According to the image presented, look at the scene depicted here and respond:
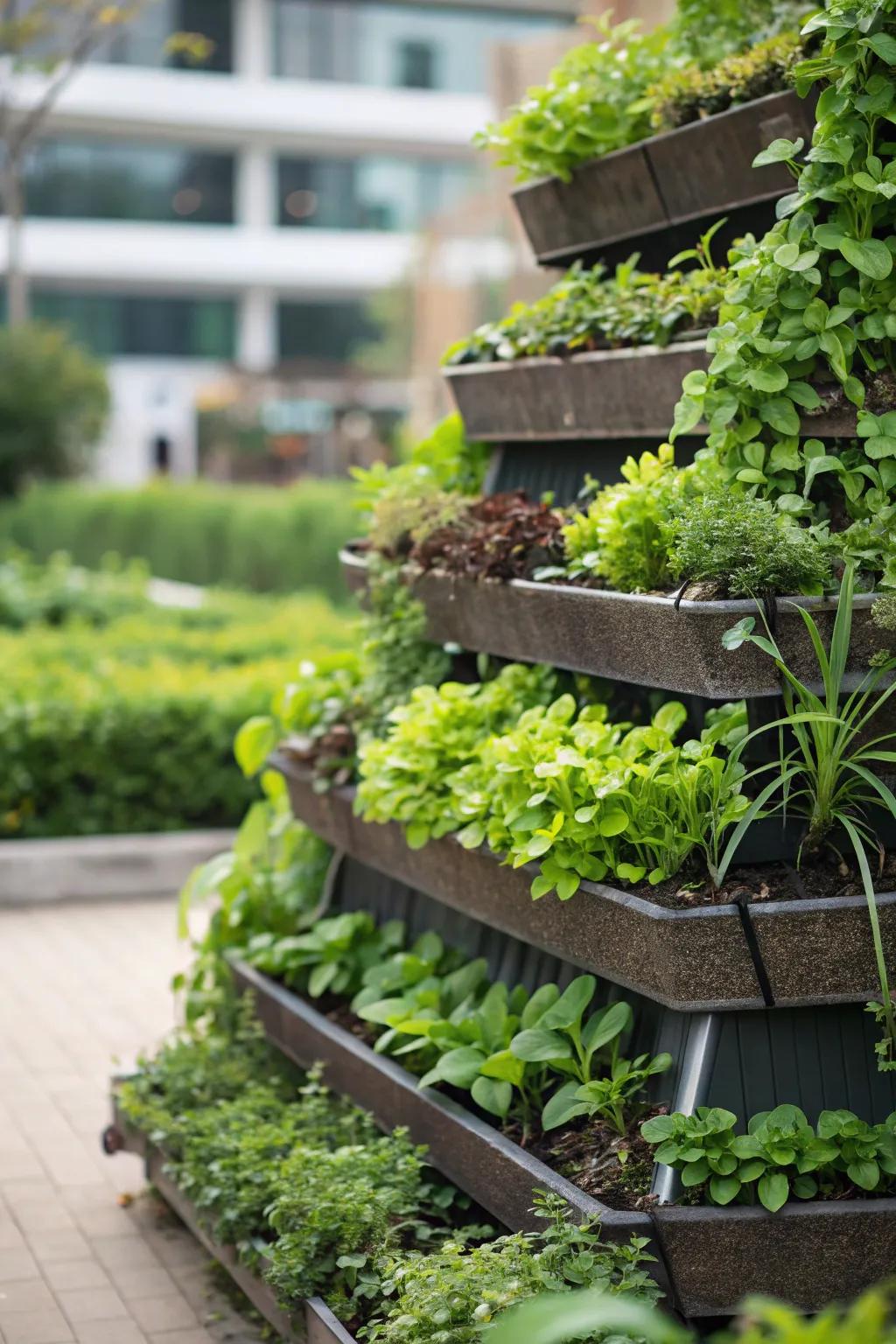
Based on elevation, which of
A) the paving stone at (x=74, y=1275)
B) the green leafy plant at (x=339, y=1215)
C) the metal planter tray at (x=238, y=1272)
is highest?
the green leafy plant at (x=339, y=1215)

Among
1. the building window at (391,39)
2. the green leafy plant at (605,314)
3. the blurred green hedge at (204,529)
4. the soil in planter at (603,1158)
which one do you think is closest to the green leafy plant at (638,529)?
the green leafy plant at (605,314)

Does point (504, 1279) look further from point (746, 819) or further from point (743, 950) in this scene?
point (746, 819)

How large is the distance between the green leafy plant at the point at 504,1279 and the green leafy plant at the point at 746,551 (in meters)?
1.24

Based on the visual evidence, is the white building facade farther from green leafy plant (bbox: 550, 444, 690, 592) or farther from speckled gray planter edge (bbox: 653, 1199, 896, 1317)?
speckled gray planter edge (bbox: 653, 1199, 896, 1317)

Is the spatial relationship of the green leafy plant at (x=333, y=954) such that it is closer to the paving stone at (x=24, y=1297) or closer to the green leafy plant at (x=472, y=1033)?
the green leafy plant at (x=472, y=1033)

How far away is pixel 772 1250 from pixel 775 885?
2.22 ft

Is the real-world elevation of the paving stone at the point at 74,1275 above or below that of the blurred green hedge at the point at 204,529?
below

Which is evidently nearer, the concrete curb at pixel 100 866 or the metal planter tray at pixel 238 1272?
the metal planter tray at pixel 238 1272

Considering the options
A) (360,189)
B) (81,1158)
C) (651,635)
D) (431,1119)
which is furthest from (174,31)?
(651,635)

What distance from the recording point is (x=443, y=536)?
456 cm

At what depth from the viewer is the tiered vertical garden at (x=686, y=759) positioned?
126 inches

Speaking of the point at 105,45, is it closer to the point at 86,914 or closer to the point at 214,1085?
the point at 86,914

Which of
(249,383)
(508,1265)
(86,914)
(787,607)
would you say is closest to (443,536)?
(787,607)

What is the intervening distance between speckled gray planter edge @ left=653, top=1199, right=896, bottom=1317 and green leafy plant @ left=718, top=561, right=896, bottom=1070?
0.30 metres
